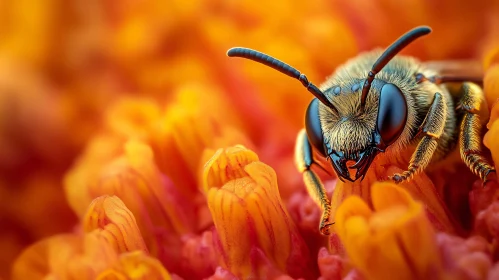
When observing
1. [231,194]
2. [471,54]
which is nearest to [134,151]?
[231,194]

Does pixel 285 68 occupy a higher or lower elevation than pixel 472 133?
higher

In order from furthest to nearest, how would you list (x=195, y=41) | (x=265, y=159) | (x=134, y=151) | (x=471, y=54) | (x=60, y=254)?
(x=195, y=41)
(x=471, y=54)
(x=265, y=159)
(x=134, y=151)
(x=60, y=254)

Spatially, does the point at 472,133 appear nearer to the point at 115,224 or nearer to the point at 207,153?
the point at 207,153

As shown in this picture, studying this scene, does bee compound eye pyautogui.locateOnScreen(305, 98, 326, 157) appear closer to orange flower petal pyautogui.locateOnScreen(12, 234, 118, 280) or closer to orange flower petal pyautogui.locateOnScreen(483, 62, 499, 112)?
orange flower petal pyautogui.locateOnScreen(483, 62, 499, 112)

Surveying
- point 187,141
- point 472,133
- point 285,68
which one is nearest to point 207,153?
point 187,141

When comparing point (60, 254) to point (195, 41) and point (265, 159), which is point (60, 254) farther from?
point (195, 41)
